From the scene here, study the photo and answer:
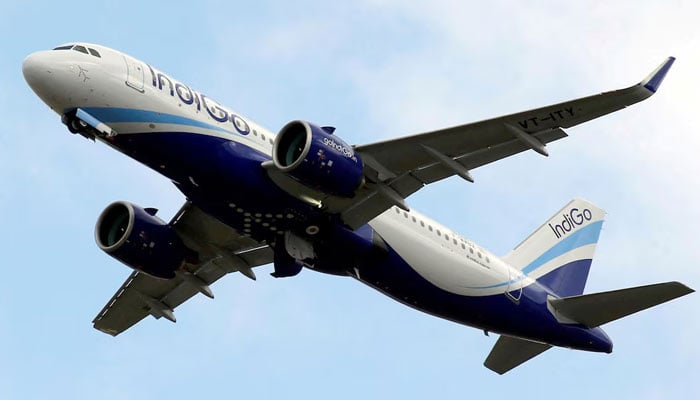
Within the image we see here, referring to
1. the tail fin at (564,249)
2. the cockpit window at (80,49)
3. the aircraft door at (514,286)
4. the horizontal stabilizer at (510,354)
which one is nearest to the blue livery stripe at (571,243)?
the tail fin at (564,249)

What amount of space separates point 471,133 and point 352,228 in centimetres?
494

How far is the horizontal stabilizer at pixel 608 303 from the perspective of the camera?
1500 inches

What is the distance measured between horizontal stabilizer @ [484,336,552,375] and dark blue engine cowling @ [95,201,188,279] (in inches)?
456

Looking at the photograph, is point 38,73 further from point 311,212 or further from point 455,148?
point 455,148

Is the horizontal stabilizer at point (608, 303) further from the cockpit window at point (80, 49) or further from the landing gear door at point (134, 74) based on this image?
the cockpit window at point (80, 49)

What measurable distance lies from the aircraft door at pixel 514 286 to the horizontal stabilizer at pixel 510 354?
8.98ft

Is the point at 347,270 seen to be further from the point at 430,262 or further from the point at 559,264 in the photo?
the point at 559,264

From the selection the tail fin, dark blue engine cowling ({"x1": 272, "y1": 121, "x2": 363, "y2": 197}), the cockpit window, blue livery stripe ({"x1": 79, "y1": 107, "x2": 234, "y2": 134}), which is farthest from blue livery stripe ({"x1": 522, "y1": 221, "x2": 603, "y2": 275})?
the cockpit window

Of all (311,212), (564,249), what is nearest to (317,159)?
(311,212)

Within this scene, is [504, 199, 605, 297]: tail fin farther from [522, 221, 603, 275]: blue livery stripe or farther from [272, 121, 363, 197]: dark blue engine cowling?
[272, 121, 363, 197]: dark blue engine cowling

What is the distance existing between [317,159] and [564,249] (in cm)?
1458

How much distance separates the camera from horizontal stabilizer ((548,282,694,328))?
38094 mm

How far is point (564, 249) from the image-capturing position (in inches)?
1762

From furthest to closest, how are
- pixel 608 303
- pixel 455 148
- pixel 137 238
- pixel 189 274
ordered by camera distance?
1. pixel 189 274
2. pixel 608 303
3. pixel 137 238
4. pixel 455 148
